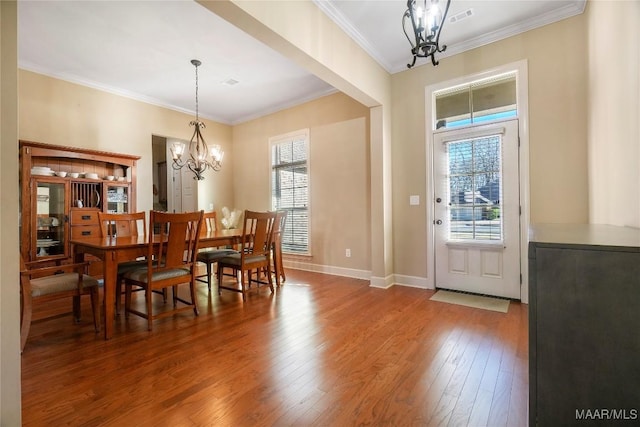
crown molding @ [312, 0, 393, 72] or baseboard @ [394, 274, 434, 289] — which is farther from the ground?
crown molding @ [312, 0, 393, 72]

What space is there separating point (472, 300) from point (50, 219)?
17.3 ft

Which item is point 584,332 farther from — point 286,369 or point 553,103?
point 553,103

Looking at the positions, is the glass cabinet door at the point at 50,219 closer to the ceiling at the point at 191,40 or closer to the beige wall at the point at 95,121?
the beige wall at the point at 95,121

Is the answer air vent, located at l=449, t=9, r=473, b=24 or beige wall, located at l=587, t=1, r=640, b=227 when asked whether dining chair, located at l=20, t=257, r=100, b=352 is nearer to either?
beige wall, located at l=587, t=1, r=640, b=227

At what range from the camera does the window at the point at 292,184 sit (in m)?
5.07

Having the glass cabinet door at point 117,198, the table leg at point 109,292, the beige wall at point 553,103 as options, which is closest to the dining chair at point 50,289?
the table leg at point 109,292

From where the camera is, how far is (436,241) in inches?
146

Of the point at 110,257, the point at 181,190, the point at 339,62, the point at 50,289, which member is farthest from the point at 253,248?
the point at 181,190

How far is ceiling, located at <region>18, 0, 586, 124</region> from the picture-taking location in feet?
9.18

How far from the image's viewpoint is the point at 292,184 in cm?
527

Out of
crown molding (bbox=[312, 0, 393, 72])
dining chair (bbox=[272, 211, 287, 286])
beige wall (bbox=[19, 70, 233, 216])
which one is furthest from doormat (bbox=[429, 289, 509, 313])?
beige wall (bbox=[19, 70, 233, 216])

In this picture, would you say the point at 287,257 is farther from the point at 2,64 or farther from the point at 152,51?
the point at 2,64

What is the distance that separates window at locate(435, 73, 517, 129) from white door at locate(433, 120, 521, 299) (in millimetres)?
147

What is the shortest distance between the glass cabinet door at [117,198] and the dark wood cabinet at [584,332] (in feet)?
16.5
